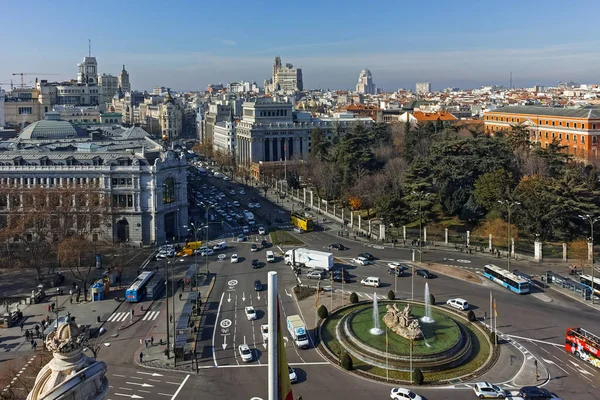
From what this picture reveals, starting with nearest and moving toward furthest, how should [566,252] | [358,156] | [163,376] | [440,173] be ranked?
[163,376], [566,252], [440,173], [358,156]

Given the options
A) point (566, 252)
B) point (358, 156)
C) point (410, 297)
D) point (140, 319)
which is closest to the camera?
point (140, 319)

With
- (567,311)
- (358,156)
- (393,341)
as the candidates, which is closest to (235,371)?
(393,341)

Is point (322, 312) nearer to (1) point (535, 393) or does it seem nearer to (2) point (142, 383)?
(2) point (142, 383)

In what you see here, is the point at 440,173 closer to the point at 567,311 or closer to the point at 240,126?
the point at 567,311

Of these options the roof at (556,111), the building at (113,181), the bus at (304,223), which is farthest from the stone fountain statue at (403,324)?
the roof at (556,111)

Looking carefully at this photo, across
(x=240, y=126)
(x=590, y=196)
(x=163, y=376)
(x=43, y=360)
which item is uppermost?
(x=240, y=126)

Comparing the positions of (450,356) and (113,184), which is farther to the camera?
(113,184)

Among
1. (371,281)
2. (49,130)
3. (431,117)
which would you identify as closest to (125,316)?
(371,281)

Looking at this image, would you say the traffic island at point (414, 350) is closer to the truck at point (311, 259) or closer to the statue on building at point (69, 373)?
the truck at point (311, 259)

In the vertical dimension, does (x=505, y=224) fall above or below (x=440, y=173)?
below
